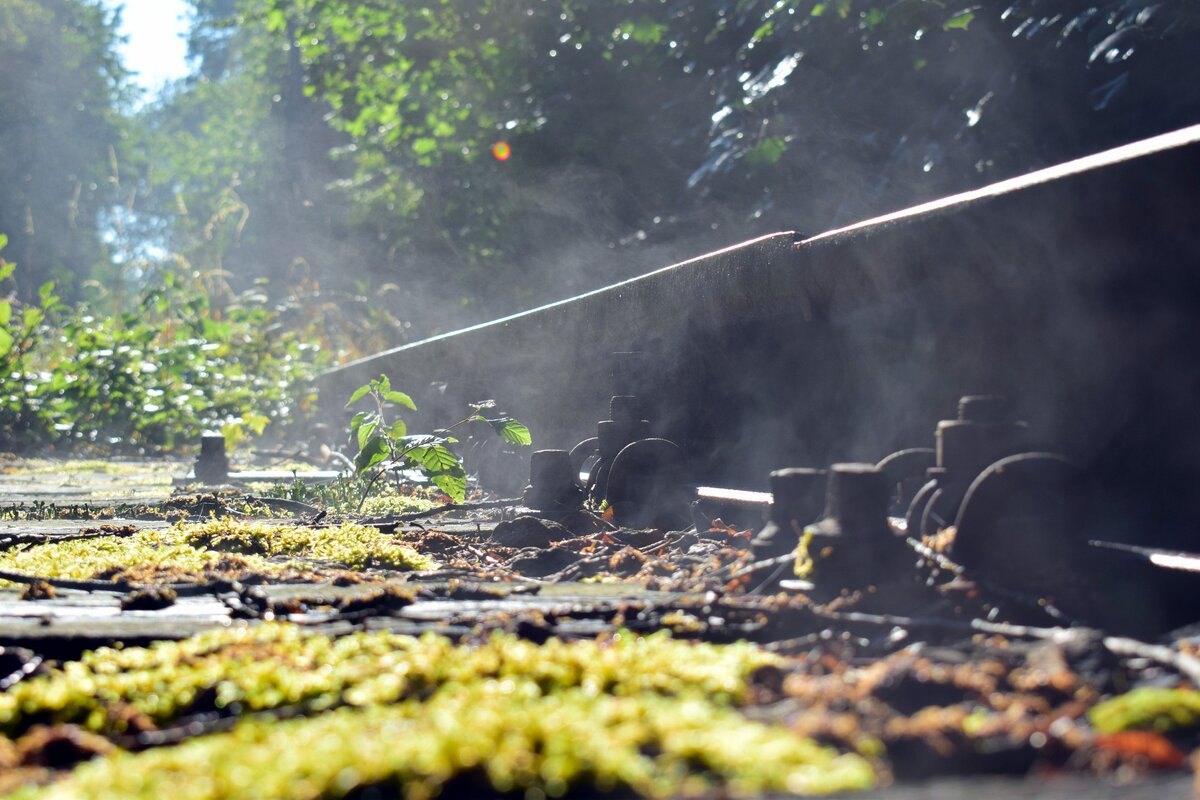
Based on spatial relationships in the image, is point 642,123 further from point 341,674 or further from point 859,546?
point 341,674

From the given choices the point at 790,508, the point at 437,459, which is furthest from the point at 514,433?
the point at 790,508

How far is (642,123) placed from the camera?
12.1 m

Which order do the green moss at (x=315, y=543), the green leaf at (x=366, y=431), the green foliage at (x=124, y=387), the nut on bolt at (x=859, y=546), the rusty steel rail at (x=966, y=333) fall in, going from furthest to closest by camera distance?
the green foliage at (x=124, y=387), the green leaf at (x=366, y=431), the green moss at (x=315, y=543), the rusty steel rail at (x=966, y=333), the nut on bolt at (x=859, y=546)

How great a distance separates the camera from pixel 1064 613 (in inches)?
83.7

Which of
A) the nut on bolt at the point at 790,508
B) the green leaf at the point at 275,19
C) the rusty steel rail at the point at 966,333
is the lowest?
the nut on bolt at the point at 790,508

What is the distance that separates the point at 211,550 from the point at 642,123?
29.8 ft

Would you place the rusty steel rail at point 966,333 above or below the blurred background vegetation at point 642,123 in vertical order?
below

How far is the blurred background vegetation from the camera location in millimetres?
6523

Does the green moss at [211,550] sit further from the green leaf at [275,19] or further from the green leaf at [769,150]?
the green leaf at [275,19]

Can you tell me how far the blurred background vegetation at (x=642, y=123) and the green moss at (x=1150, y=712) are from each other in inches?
187

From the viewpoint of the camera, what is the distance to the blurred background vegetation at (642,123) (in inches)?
257

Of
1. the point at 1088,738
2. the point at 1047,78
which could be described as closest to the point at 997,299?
the point at 1088,738

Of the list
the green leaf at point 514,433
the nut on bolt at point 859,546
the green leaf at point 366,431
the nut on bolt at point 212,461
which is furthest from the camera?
the nut on bolt at point 212,461

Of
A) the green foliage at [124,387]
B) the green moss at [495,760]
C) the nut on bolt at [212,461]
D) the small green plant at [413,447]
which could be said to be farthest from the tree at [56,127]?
the green moss at [495,760]
